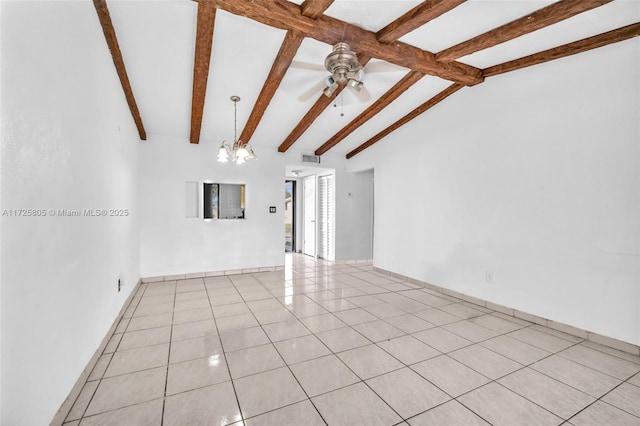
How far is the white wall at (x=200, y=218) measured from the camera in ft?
16.5

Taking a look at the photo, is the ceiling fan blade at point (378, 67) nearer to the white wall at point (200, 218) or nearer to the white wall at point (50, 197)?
the white wall at point (50, 197)

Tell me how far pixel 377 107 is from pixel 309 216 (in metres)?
4.09

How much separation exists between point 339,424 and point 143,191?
4.91 metres

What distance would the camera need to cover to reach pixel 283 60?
3.06 m

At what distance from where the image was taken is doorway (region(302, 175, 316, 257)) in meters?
7.58

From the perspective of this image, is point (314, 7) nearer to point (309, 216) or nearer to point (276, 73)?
point (276, 73)

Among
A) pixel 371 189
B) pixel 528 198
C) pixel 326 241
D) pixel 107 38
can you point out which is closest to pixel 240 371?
pixel 107 38

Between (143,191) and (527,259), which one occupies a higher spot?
(143,191)

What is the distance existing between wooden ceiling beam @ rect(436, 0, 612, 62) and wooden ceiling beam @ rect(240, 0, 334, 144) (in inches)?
66.0

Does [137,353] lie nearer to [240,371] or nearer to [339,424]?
[240,371]

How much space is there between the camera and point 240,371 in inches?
87.3

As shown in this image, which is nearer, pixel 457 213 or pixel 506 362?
pixel 506 362

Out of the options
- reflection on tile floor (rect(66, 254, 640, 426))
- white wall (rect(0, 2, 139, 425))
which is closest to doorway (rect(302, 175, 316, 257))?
reflection on tile floor (rect(66, 254, 640, 426))

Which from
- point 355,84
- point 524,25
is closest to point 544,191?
point 524,25
